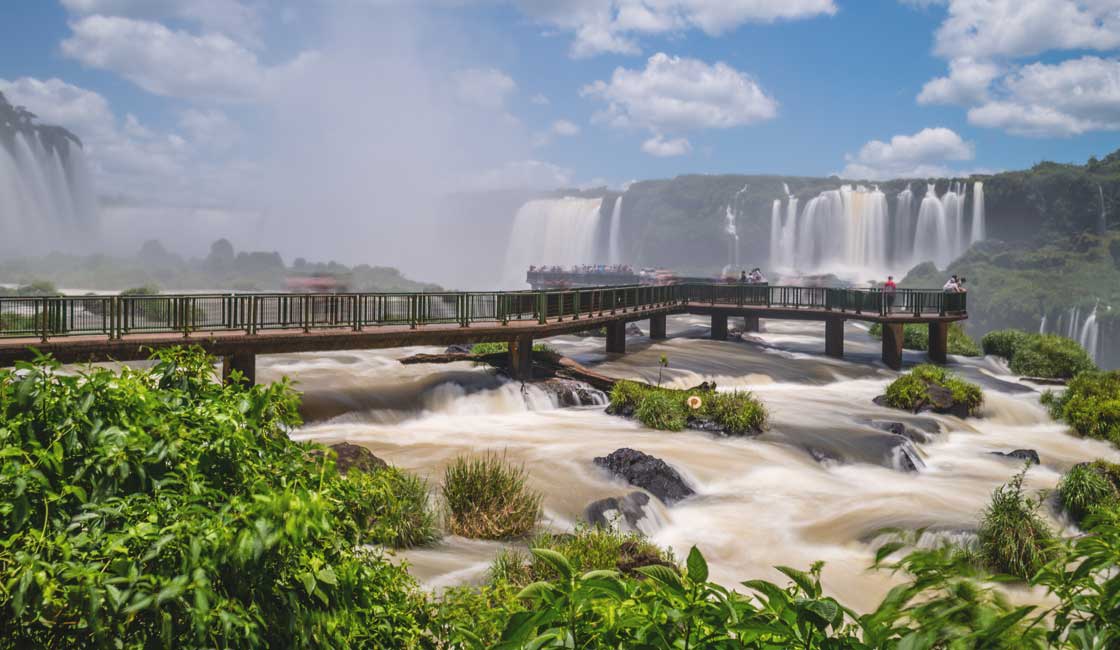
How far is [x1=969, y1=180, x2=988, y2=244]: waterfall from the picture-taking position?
109m

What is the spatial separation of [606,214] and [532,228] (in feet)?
52.0

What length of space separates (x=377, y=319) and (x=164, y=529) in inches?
934

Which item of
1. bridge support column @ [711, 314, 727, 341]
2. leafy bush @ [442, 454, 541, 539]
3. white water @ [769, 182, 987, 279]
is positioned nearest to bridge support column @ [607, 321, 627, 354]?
bridge support column @ [711, 314, 727, 341]

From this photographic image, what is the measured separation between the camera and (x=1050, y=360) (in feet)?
127

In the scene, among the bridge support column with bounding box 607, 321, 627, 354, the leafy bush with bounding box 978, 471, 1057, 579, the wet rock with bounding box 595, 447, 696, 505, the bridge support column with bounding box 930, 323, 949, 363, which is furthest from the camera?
the bridge support column with bounding box 930, 323, 949, 363

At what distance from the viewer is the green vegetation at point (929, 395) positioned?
27469 millimetres

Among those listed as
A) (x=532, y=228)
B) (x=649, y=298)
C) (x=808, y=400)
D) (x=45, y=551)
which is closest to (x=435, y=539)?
(x=45, y=551)

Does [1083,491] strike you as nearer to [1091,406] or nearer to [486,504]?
[1091,406]

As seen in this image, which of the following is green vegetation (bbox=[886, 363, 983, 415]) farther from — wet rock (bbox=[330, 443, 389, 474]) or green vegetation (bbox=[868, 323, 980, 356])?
wet rock (bbox=[330, 443, 389, 474])

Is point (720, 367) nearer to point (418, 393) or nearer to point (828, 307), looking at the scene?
point (828, 307)

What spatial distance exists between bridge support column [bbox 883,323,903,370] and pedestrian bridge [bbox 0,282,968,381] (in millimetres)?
58

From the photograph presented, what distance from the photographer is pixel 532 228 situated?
14150 centimetres

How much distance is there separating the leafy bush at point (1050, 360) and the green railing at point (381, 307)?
12.1ft

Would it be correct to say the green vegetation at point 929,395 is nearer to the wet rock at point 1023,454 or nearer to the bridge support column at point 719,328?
the wet rock at point 1023,454
